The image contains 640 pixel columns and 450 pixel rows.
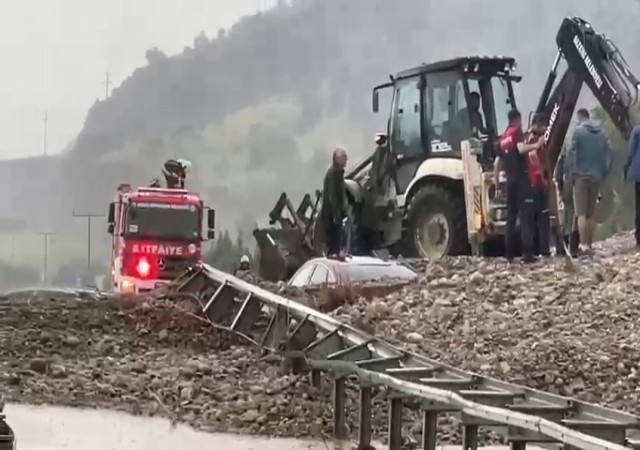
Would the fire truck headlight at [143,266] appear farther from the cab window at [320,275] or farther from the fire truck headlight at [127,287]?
the cab window at [320,275]

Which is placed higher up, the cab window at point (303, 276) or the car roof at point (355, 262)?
the car roof at point (355, 262)

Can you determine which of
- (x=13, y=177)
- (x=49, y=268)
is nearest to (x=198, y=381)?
(x=49, y=268)

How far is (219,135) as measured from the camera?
18.8m

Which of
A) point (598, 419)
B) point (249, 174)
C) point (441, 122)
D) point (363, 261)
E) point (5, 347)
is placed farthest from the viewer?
point (249, 174)

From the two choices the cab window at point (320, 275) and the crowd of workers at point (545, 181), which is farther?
the crowd of workers at point (545, 181)

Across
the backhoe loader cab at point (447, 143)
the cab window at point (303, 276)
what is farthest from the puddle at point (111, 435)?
the backhoe loader cab at point (447, 143)

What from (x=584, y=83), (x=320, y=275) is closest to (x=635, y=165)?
(x=584, y=83)

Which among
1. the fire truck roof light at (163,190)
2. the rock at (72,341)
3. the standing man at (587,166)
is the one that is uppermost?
the standing man at (587,166)

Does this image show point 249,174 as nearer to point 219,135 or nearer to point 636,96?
point 219,135

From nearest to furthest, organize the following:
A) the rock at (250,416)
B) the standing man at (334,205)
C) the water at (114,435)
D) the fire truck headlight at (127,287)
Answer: the water at (114,435)
the rock at (250,416)
the fire truck headlight at (127,287)
the standing man at (334,205)

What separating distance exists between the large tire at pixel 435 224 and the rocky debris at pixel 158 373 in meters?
3.55

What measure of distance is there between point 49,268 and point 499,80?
6624 mm

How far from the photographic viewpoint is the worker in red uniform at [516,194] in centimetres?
1170

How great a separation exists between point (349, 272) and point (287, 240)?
3500 mm
